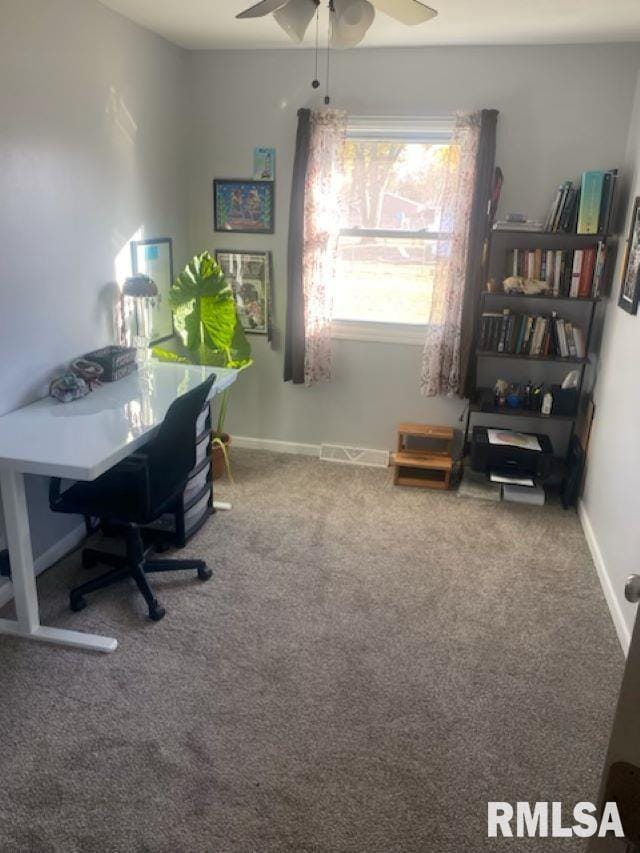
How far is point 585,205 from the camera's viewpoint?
3.32 metres

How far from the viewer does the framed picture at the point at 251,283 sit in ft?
13.3

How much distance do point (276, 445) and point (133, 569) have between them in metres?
1.86

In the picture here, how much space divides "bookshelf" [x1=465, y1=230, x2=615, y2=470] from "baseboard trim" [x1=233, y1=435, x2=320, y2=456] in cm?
105

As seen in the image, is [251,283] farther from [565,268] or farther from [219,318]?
[565,268]

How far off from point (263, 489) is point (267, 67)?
96.9 inches

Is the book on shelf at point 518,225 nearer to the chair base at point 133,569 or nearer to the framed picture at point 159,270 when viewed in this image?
the framed picture at point 159,270

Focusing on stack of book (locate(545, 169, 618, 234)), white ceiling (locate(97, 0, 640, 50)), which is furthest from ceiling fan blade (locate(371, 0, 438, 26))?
stack of book (locate(545, 169, 618, 234))

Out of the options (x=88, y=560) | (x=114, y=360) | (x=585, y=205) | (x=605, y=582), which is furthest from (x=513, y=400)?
(x=88, y=560)

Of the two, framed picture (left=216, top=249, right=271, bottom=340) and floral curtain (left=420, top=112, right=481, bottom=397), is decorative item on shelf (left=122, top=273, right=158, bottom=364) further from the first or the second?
floral curtain (left=420, top=112, right=481, bottom=397)

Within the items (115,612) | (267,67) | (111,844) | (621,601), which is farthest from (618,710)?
(267,67)

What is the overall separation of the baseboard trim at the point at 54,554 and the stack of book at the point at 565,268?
272 centimetres

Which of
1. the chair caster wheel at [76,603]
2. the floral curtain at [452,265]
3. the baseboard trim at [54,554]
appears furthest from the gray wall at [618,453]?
the baseboard trim at [54,554]

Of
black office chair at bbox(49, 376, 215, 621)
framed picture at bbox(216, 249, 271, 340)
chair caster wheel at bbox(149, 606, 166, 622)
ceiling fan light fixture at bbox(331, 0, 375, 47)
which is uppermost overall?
ceiling fan light fixture at bbox(331, 0, 375, 47)

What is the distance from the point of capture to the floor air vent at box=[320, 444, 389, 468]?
4184 millimetres
